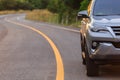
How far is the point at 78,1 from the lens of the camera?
163 feet

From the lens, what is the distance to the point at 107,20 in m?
10.3

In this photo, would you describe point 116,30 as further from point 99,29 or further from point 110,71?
point 110,71

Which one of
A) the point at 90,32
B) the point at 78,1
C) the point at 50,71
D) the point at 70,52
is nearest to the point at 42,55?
the point at 70,52

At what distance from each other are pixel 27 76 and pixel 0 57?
4743mm

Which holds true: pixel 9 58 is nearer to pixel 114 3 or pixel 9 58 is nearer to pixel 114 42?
pixel 114 3

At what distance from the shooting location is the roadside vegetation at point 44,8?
2032 inches

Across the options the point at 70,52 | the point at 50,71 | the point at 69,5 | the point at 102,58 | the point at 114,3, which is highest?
the point at 114,3

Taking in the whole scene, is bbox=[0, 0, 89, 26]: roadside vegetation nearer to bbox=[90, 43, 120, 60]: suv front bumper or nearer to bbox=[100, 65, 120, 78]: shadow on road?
bbox=[100, 65, 120, 78]: shadow on road

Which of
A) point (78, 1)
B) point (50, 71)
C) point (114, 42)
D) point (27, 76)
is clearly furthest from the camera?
point (78, 1)

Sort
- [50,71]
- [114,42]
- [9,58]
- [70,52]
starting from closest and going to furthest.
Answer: [114,42], [50,71], [9,58], [70,52]

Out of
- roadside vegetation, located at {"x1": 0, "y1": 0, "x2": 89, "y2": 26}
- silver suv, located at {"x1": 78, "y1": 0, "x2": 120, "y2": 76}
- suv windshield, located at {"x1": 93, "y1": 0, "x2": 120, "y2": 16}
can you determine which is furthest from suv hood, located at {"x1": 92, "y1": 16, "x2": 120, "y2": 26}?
roadside vegetation, located at {"x1": 0, "y1": 0, "x2": 89, "y2": 26}

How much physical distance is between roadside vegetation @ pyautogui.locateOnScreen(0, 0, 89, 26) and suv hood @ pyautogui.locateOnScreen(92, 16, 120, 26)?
98.0 feet

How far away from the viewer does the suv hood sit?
10138 mm

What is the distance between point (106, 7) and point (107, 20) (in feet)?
3.56
